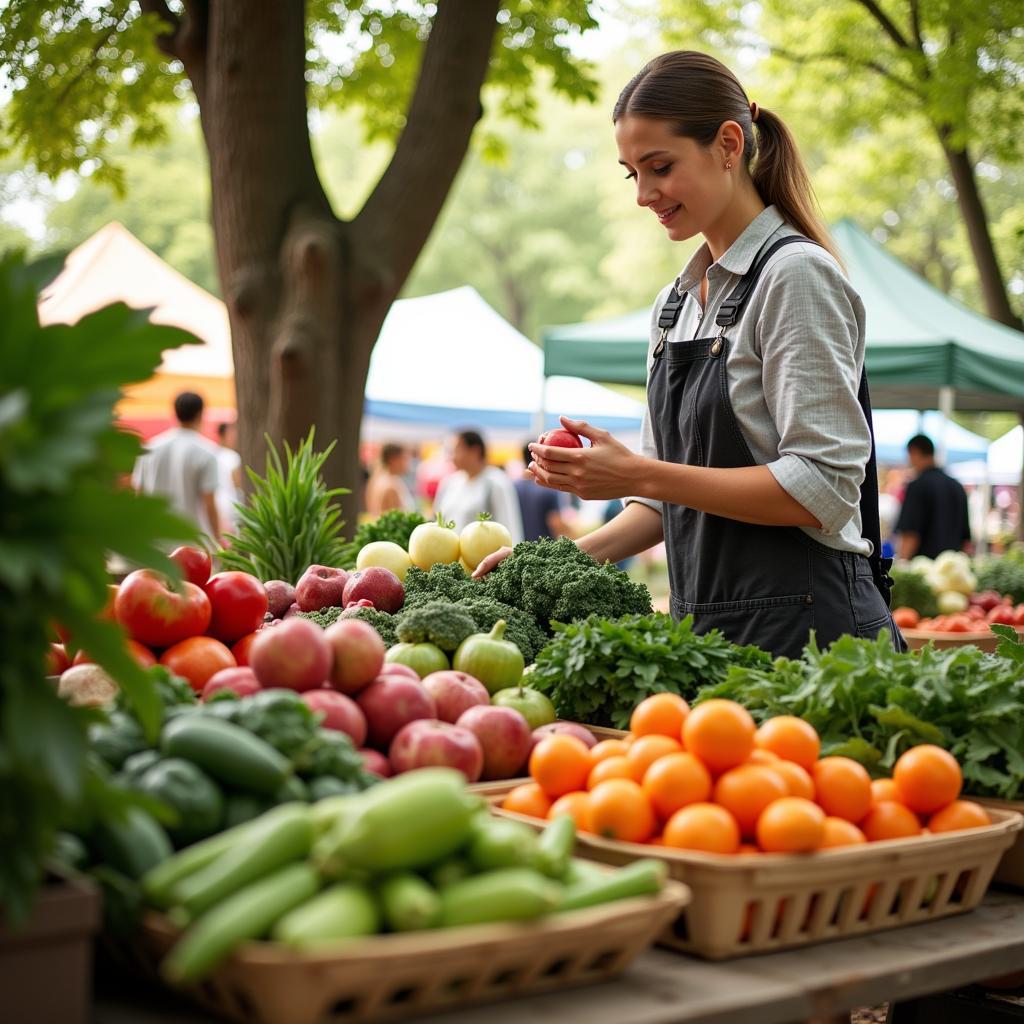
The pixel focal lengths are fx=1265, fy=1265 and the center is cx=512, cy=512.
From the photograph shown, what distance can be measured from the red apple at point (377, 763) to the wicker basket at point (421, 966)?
0.55m

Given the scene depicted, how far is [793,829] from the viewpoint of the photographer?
5.63 ft

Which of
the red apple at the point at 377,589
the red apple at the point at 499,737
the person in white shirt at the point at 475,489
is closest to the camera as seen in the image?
the red apple at the point at 499,737

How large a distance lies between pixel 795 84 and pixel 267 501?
10.6m

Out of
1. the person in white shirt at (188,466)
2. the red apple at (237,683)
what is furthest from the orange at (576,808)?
the person in white shirt at (188,466)

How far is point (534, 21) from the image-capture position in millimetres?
7781

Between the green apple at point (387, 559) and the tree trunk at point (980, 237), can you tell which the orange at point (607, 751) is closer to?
the green apple at point (387, 559)

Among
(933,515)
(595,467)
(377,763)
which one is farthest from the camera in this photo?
(933,515)

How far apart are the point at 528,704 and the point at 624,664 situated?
0.21 metres

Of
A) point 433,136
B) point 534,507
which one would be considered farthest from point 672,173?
point 534,507

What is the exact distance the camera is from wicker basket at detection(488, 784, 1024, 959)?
5.51ft

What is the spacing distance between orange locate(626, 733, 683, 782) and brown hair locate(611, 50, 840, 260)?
4.85 ft

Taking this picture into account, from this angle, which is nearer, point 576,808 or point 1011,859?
point 576,808

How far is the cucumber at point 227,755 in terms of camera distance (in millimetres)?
1635

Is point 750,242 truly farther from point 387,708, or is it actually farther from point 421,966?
point 421,966
